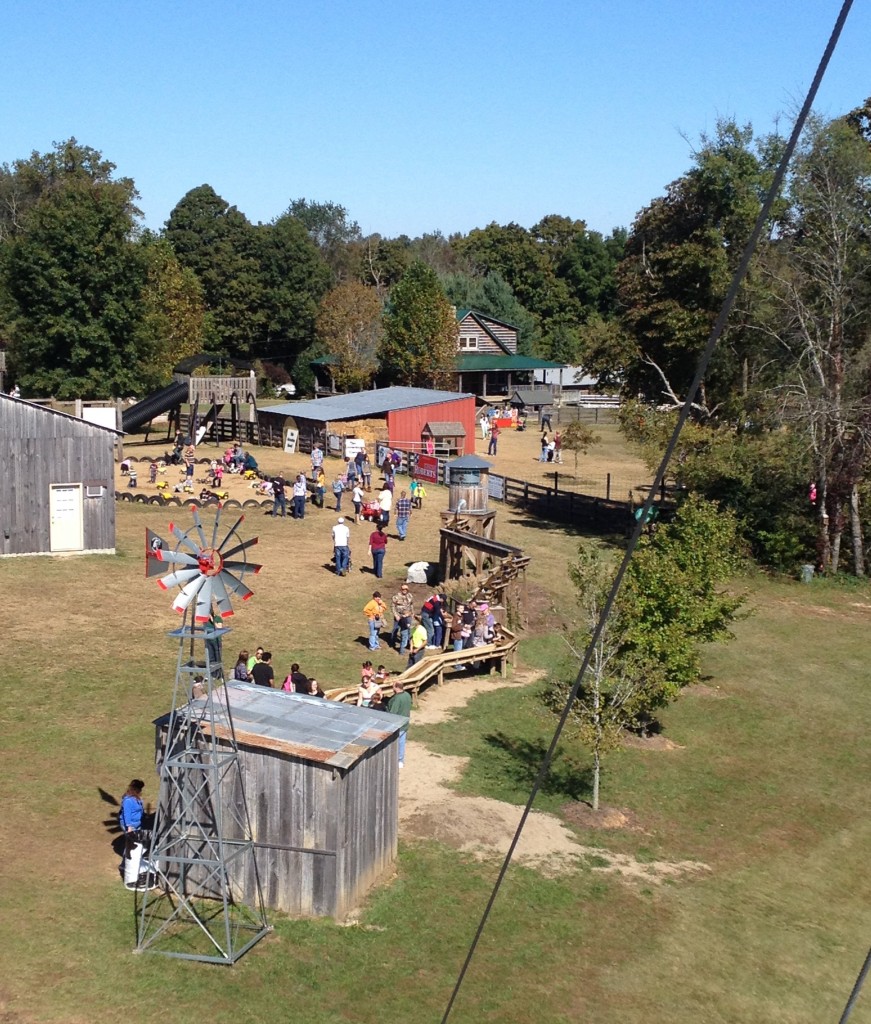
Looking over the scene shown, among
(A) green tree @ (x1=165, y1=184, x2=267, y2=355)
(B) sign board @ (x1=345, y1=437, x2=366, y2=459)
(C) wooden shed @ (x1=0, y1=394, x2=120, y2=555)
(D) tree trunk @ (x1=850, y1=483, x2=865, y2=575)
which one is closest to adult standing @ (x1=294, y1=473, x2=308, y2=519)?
(C) wooden shed @ (x1=0, y1=394, x2=120, y2=555)

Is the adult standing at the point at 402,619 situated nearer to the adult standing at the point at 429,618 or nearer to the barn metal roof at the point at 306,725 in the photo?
the adult standing at the point at 429,618

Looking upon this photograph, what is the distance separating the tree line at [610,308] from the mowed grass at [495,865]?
918cm

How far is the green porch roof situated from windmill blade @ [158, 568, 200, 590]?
6565cm

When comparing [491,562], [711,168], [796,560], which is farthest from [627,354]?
[491,562]

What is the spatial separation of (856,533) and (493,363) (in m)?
49.2

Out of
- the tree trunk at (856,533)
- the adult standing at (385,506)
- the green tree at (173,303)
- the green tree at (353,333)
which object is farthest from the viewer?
the green tree at (353,333)

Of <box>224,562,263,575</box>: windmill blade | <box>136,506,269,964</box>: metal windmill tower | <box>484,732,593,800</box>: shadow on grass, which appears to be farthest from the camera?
<box>484,732,593,800</box>: shadow on grass

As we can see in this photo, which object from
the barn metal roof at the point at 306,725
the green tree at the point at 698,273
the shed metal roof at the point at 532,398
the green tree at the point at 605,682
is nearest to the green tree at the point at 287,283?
the shed metal roof at the point at 532,398

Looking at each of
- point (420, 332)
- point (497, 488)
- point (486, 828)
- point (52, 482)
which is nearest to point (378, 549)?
point (52, 482)

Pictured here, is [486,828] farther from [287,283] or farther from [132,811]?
[287,283]

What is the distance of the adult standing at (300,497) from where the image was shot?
36062mm

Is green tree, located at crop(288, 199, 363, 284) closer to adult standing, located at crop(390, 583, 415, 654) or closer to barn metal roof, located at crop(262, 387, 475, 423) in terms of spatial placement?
barn metal roof, located at crop(262, 387, 475, 423)

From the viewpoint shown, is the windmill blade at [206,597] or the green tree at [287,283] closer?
the windmill blade at [206,597]

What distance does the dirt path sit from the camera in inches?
631
